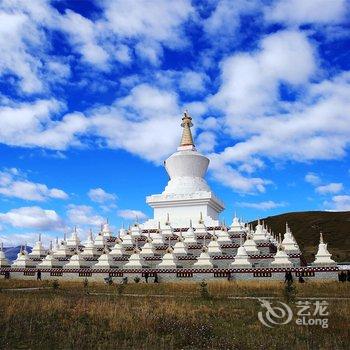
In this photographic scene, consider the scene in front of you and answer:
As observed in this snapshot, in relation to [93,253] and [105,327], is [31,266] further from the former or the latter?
[105,327]

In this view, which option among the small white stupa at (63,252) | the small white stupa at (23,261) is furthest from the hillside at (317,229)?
the small white stupa at (23,261)

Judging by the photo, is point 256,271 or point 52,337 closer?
point 52,337

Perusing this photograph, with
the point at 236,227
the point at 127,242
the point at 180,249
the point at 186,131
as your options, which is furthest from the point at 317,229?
the point at 180,249

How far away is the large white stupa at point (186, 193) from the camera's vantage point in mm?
43281

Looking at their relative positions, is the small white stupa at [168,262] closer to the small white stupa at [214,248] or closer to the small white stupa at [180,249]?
the small white stupa at [180,249]

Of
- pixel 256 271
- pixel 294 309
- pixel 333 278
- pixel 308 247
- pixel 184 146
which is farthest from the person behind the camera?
pixel 308 247

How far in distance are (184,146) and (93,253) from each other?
51.9 ft

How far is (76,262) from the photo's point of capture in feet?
123

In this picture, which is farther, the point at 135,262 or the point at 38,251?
the point at 38,251

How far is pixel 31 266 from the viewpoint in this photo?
40000 millimetres

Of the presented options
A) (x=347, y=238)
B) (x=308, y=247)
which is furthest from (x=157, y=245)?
(x=347, y=238)

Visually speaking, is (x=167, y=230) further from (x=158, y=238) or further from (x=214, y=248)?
(x=214, y=248)

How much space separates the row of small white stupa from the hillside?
33.8 m

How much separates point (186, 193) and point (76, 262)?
41.4ft
